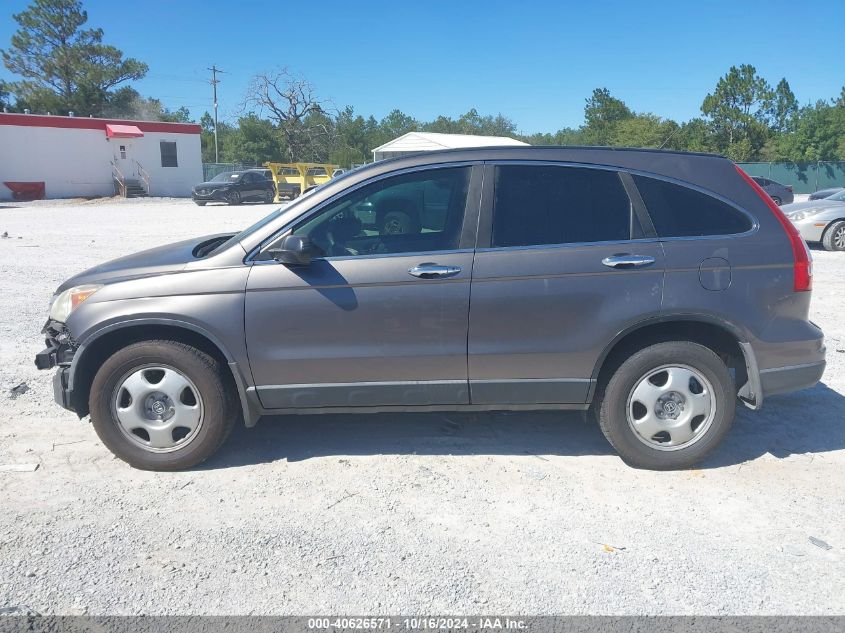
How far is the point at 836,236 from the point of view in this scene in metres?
14.0

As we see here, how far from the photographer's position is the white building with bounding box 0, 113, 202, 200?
3562 centimetres

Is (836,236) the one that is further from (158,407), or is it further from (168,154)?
(168,154)

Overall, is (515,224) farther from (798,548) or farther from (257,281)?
(798,548)

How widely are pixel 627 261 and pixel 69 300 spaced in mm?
3391

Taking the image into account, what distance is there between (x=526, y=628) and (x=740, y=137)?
59.7 m

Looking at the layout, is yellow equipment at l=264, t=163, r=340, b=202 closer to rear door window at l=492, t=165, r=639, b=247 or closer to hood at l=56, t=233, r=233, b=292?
hood at l=56, t=233, r=233, b=292

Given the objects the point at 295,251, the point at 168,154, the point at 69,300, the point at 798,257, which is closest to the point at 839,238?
the point at 798,257

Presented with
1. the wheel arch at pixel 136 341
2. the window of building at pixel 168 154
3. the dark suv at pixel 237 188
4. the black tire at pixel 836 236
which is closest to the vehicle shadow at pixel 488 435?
the wheel arch at pixel 136 341

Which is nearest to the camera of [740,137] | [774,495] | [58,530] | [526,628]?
[526,628]

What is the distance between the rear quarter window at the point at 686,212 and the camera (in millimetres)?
4105

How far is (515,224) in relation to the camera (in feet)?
13.4

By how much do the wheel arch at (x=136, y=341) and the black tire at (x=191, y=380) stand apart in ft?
0.23

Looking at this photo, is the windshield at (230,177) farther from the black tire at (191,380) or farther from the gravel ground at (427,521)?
the black tire at (191,380)

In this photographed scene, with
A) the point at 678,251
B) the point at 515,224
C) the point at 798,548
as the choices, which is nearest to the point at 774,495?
the point at 798,548
